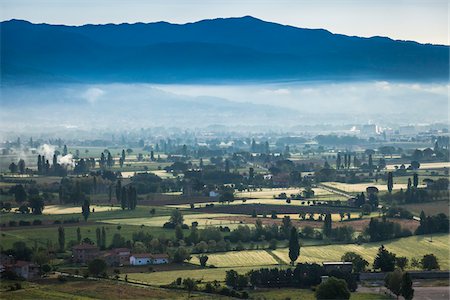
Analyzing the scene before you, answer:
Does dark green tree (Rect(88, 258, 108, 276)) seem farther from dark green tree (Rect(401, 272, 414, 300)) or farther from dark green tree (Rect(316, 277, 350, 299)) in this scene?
dark green tree (Rect(401, 272, 414, 300))

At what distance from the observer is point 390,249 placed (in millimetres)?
29281

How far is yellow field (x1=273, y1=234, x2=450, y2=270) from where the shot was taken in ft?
91.2

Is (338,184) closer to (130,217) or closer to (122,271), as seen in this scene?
(130,217)

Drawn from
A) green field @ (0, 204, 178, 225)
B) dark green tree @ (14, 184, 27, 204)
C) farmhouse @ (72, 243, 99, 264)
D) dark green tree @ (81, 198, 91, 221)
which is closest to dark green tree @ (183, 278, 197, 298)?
farmhouse @ (72, 243, 99, 264)

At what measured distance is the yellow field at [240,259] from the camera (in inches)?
1063

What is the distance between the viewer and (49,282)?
2427 centimetres

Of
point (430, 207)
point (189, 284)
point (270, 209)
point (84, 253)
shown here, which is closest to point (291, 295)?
point (189, 284)

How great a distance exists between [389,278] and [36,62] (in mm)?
182081

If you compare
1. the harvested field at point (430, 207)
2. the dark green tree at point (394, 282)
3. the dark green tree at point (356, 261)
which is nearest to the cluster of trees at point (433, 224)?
the harvested field at point (430, 207)

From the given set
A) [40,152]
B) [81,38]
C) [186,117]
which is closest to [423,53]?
[186,117]

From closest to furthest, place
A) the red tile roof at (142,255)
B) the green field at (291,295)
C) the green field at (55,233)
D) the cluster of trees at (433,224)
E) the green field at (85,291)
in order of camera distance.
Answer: the green field at (85,291) → the green field at (291,295) → the red tile roof at (142,255) → the green field at (55,233) → the cluster of trees at (433,224)

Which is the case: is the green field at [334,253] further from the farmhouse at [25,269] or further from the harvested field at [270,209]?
the harvested field at [270,209]

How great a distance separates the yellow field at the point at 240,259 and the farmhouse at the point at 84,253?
265 cm

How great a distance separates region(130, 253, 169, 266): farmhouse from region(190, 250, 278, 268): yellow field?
2.53ft
